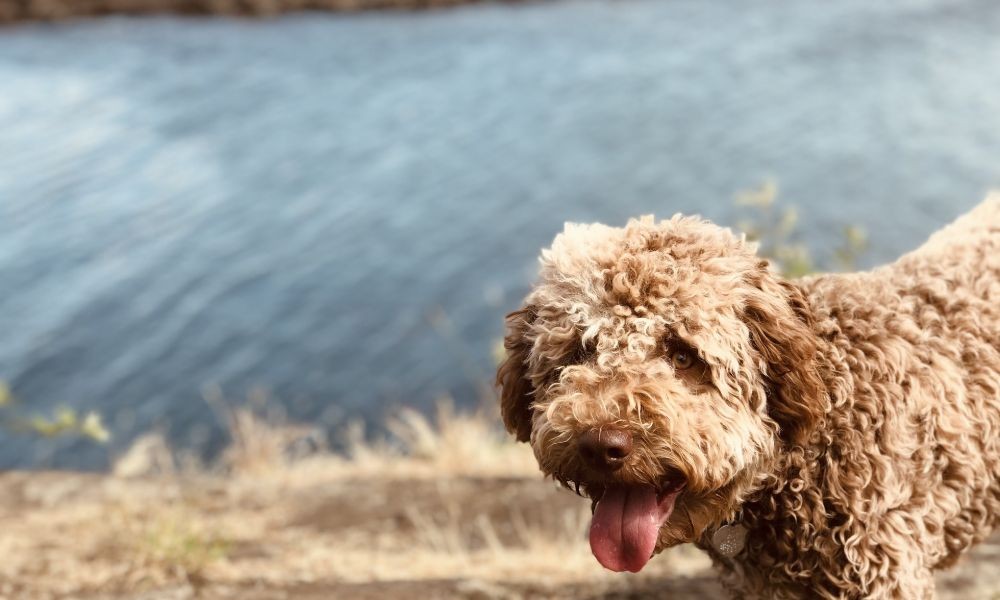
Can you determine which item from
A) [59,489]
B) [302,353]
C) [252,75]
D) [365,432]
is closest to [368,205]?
[302,353]

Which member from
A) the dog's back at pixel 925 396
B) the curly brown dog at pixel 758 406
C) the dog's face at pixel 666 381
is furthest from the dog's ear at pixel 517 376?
the dog's back at pixel 925 396

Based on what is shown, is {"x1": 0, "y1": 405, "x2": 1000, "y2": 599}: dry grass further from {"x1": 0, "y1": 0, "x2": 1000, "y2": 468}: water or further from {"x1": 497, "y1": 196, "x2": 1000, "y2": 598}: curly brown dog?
{"x1": 0, "y1": 0, "x2": 1000, "y2": 468}: water

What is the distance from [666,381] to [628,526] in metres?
0.46

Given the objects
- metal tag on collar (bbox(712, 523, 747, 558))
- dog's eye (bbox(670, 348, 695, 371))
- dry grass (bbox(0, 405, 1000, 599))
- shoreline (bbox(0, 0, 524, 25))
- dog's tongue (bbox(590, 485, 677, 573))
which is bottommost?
dry grass (bbox(0, 405, 1000, 599))

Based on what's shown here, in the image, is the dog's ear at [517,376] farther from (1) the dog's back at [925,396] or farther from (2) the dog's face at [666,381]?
(1) the dog's back at [925,396]

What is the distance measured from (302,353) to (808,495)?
389 inches

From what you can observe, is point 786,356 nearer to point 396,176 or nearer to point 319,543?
point 319,543

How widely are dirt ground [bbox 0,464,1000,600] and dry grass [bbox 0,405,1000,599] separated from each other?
1 centimetres

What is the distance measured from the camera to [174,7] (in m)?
24.0

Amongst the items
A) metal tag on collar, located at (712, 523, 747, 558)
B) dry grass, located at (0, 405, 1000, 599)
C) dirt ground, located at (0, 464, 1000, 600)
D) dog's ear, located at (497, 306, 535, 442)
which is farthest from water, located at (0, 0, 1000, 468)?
metal tag on collar, located at (712, 523, 747, 558)

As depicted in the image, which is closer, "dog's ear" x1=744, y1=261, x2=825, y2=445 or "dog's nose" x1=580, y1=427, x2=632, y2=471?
"dog's nose" x1=580, y1=427, x2=632, y2=471

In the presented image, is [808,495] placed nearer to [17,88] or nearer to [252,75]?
[252,75]

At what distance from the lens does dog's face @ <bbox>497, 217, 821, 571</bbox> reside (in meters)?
2.96

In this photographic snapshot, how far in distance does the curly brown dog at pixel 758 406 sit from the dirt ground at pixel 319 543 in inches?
64.2
